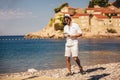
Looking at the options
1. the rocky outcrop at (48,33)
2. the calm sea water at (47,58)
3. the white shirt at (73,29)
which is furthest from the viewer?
the rocky outcrop at (48,33)

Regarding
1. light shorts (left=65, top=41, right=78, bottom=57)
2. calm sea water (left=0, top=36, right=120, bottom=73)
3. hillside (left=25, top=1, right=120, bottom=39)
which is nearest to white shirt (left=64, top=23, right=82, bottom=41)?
light shorts (left=65, top=41, right=78, bottom=57)

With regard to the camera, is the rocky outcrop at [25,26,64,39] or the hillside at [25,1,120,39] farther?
the rocky outcrop at [25,26,64,39]

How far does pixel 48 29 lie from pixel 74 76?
143 metres

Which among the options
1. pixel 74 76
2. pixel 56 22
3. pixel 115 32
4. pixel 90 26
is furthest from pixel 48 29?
pixel 74 76

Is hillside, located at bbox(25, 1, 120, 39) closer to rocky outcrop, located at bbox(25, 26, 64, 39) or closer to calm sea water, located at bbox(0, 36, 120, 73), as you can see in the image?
rocky outcrop, located at bbox(25, 26, 64, 39)

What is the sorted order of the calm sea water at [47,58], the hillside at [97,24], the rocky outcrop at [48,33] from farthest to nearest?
1. the rocky outcrop at [48,33]
2. the hillside at [97,24]
3. the calm sea water at [47,58]

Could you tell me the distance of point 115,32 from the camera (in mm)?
135250

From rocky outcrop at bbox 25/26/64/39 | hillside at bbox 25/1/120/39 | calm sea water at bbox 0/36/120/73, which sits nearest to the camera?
calm sea water at bbox 0/36/120/73

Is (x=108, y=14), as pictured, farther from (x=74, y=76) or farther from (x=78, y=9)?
(x=74, y=76)

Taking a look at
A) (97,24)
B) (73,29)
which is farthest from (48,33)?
(73,29)

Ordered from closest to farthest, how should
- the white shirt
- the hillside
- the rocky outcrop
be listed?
the white shirt → the hillside → the rocky outcrop

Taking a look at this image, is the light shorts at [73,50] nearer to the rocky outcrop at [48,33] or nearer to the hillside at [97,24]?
the hillside at [97,24]

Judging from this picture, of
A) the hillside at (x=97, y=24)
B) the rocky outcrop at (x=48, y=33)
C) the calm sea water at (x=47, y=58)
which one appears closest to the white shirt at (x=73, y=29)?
the calm sea water at (x=47, y=58)

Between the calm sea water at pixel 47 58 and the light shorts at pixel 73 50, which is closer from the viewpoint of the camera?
the light shorts at pixel 73 50
